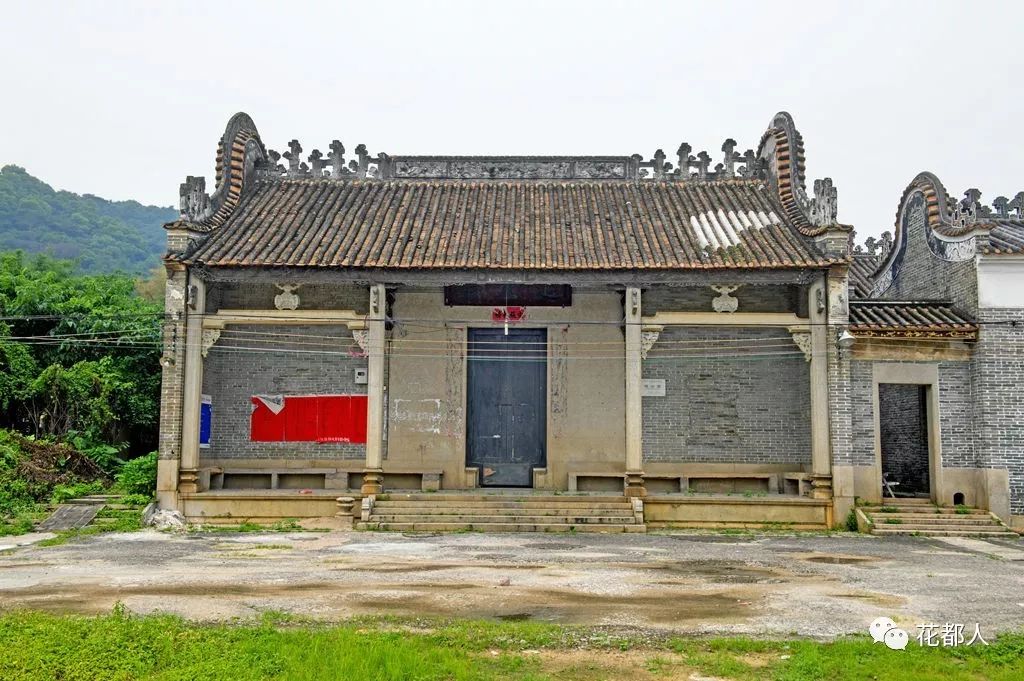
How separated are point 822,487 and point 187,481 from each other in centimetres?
1033

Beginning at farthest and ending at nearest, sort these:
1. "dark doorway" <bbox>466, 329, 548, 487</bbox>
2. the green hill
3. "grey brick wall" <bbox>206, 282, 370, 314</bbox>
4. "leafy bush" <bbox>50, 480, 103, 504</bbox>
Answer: the green hill < "dark doorway" <bbox>466, 329, 548, 487</bbox> < "grey brick wall" <bbox>206, 282, 370, 314</bbox> < "leafy bush" <bbox>50, 480, 103, 504</bbox>

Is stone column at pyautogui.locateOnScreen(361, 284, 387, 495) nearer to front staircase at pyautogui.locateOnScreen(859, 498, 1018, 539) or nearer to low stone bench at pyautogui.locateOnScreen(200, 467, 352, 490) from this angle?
low stone bench at pyautogui.locateOnScreen(200, 467, 352, 490)

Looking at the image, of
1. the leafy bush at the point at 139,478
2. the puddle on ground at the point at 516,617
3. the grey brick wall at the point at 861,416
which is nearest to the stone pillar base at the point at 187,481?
the leafy bush at the point at 139,478

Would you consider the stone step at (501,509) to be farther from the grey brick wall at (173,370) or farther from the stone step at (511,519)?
the grey brick wall at (173,370)

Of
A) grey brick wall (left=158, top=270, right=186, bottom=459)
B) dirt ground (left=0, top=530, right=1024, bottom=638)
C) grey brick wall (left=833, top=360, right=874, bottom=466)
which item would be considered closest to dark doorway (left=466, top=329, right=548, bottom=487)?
dirt ground (left=0, top=530, right=1024, bottom=638)

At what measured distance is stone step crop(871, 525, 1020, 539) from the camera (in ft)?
41.7

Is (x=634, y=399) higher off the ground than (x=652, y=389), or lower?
lower

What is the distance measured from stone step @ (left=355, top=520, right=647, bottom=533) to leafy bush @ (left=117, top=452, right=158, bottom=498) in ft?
13.4

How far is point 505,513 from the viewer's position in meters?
13.1

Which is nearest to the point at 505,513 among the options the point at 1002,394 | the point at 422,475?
the point at 422,475

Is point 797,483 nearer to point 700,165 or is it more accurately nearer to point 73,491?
point 700,165

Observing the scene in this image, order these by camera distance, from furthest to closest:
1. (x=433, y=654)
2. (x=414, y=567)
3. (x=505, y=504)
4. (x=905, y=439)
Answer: (x=905, y=439) < (x=505, y=504) < (x=414, y=567) < (x=433, y=654)

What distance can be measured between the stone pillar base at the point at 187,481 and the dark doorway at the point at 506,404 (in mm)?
4687

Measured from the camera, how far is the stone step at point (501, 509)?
13.2 m
